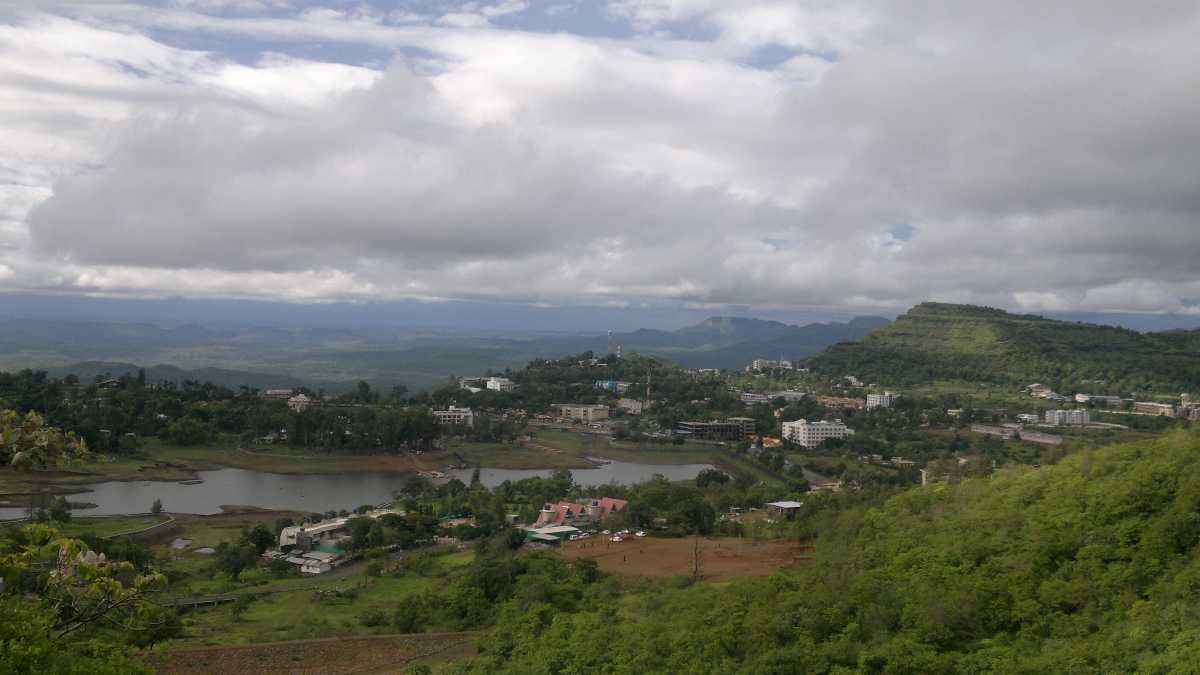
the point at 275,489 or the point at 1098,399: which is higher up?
the point at 1098,399

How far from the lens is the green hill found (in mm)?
54562

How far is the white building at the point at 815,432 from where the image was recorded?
4312cm

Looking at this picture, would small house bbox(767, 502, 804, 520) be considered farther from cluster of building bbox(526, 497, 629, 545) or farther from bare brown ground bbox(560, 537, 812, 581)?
cluster of building bbox(526, 497, 629, 545)

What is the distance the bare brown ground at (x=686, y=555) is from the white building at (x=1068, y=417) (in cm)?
3029

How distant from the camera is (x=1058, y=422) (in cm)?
4238

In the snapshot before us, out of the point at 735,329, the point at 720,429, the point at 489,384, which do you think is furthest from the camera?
the point at 735,329

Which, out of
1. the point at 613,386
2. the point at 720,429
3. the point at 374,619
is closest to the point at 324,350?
the point at 613,386

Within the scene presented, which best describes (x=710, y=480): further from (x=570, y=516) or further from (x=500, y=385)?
(x=500, y=385)

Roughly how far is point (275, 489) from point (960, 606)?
2848 centimetres

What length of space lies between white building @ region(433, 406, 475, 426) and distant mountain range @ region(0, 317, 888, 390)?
95.8 ft

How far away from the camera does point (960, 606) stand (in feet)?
30.5

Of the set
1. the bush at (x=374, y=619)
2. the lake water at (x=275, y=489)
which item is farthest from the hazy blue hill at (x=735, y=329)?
the bush at (x=374, y=619)

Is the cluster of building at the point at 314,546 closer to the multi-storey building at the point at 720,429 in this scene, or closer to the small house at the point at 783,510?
the small house at the point at 783,510

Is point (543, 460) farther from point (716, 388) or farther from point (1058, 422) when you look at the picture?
point (1058, 422)
